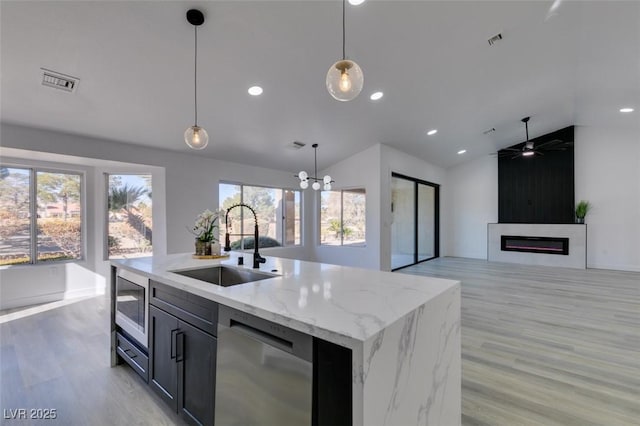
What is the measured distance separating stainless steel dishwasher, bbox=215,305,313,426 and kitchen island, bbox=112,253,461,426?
0.09 metres

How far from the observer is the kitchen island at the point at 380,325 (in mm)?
987

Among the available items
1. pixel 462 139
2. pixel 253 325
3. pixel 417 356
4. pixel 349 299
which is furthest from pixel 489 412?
pixel 462 139

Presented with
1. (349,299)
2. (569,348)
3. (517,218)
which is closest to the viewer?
(349,299)

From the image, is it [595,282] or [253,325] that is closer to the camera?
[253,325]

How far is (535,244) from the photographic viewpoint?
7.85 meters

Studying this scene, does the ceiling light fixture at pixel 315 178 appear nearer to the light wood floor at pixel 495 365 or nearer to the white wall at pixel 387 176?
the white wall at pixel 387 176

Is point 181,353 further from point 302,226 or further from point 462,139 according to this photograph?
point 462,139

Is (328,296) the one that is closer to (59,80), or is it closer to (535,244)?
(59,80)

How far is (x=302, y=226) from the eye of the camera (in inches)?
297

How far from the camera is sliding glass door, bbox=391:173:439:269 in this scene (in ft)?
23.5

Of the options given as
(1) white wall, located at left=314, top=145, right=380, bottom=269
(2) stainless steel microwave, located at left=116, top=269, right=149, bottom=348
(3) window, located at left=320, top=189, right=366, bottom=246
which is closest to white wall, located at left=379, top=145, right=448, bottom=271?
(1) white wall, located at left=314, top=145, right=380, bottom=269

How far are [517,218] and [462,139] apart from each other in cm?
314

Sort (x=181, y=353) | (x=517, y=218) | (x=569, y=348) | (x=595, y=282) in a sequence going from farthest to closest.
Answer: (x=517, y=218) → (x=595, y=282) → (x=569, y=348) → (x=181, y=353)

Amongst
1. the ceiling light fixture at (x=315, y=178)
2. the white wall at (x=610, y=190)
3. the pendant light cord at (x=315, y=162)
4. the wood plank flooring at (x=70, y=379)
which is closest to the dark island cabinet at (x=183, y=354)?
the wood plank flooring at (x=70, y=379)
